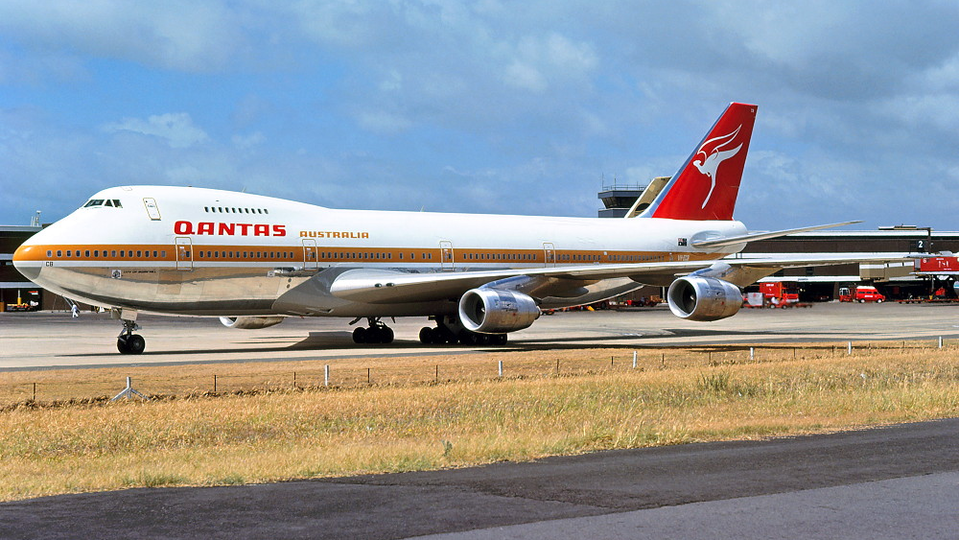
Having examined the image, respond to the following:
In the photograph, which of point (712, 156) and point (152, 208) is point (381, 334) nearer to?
point (152, 208)

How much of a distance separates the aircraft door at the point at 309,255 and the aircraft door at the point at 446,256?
15.9ft

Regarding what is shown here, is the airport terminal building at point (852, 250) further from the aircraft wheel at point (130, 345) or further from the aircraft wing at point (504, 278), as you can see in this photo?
the aircraft wheel at point (130, 345)

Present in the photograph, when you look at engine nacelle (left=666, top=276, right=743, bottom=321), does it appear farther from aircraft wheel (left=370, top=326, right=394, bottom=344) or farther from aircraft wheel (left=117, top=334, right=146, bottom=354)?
aircraft wheel (left=117, top=334, right=146, bottom=354)

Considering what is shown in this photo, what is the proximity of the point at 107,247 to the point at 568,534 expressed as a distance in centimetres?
2452

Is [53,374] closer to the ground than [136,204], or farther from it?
closer to the ground

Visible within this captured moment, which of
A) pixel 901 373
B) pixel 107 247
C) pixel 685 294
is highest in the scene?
pixel 107 247

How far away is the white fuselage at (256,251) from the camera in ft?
97.6

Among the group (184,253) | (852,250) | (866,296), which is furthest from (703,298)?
(852,250)

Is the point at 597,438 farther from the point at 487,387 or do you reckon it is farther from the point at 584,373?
the point at 584,373

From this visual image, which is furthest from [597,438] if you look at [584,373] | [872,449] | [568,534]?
[584,373]

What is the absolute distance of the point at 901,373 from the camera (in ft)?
83.9

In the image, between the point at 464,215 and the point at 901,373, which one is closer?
the point at 901,373

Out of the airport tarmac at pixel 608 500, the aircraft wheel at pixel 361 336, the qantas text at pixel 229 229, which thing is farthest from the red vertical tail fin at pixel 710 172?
the airport tarmac at pixel 608 500

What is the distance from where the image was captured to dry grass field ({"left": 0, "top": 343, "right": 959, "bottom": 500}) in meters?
13.2
